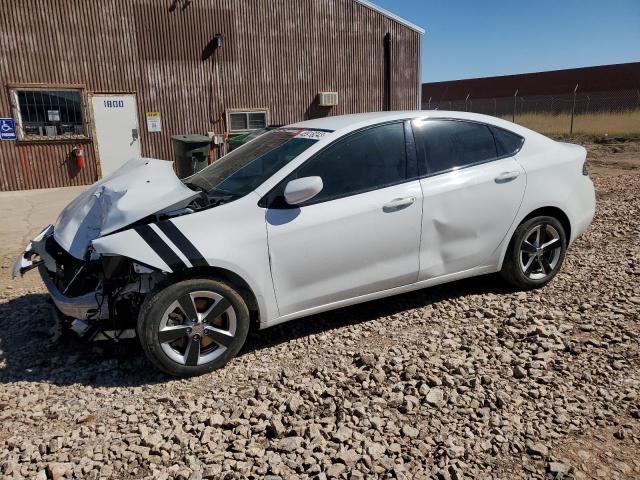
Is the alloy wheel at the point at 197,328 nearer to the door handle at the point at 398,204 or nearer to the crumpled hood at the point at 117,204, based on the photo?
the crumpled hood at the point at 117,204

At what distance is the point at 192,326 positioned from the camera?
3.28 meters

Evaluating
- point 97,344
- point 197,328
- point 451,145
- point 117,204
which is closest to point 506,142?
point 451,145

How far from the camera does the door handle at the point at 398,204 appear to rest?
3.74 m

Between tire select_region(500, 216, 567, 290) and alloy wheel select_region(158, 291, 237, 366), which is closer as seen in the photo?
alloy wheel select_region(158, 291, 237, 366)

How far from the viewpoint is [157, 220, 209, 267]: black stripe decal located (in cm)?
321

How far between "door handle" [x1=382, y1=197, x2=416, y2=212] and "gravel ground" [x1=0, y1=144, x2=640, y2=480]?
94 centimetres

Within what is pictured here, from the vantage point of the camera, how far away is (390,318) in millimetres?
4133

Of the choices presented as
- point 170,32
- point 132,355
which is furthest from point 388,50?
point 132,355

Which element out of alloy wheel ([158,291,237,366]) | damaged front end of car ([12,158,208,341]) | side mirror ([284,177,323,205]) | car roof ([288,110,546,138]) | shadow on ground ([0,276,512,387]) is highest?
car roof ([288,110,546,138])

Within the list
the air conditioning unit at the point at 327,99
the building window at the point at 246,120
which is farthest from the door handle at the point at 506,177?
the air conditioning unit at the point at 327,99

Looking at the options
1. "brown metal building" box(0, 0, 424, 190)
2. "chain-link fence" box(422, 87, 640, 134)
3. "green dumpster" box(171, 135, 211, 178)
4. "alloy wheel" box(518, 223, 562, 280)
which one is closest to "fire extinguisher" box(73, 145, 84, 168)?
"brown metal building" box(0, 0, 424, 190)

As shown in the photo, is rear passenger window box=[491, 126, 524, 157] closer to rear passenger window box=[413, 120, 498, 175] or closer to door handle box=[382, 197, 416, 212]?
rear passenger window box=[413, 120, 498, 175]

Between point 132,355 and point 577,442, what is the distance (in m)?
2.91

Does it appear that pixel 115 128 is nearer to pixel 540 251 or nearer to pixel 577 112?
pixel 540 251
